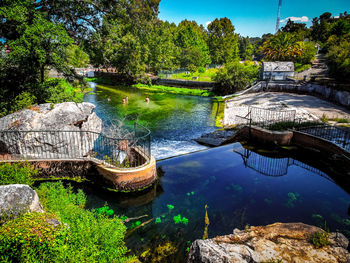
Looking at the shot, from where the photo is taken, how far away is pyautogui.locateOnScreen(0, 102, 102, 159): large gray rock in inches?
418

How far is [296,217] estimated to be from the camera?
8.53 m

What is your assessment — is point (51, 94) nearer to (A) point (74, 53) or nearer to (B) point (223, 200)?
(B) point (223, 200)

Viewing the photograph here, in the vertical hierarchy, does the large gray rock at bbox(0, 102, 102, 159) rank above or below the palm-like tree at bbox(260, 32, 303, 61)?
below

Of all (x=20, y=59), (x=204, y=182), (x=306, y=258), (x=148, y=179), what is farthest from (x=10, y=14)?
(x=306, y=258)

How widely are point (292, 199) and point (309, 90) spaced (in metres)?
27.5

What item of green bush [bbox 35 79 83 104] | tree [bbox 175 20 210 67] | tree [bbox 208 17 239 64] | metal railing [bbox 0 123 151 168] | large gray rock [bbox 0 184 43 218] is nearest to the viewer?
large gray rock [bbox 0 184 43 218]

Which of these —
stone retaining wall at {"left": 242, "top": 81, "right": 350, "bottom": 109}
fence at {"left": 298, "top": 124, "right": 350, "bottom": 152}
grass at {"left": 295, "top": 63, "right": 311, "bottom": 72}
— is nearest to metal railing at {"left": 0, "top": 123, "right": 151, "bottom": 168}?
fence at {"left": 298, "top": 124, "right": 350, "bottom": 152}

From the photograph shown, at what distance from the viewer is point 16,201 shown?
5855mm

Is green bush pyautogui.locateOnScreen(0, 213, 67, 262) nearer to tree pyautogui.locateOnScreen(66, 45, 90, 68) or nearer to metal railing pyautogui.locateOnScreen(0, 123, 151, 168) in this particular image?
metal railing pyautogui.locateOnScreen(0, 123, 151, 168)

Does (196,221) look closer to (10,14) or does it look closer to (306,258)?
(306,258)

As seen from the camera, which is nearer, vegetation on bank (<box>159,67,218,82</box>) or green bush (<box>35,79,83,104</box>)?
green bush (<box>35,79,83,104</box>)

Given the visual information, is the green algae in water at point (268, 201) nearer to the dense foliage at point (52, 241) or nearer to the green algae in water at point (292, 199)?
Result: the green algae in water at point (292, 199)

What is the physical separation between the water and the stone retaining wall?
31.1 feet

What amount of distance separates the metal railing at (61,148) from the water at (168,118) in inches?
108
